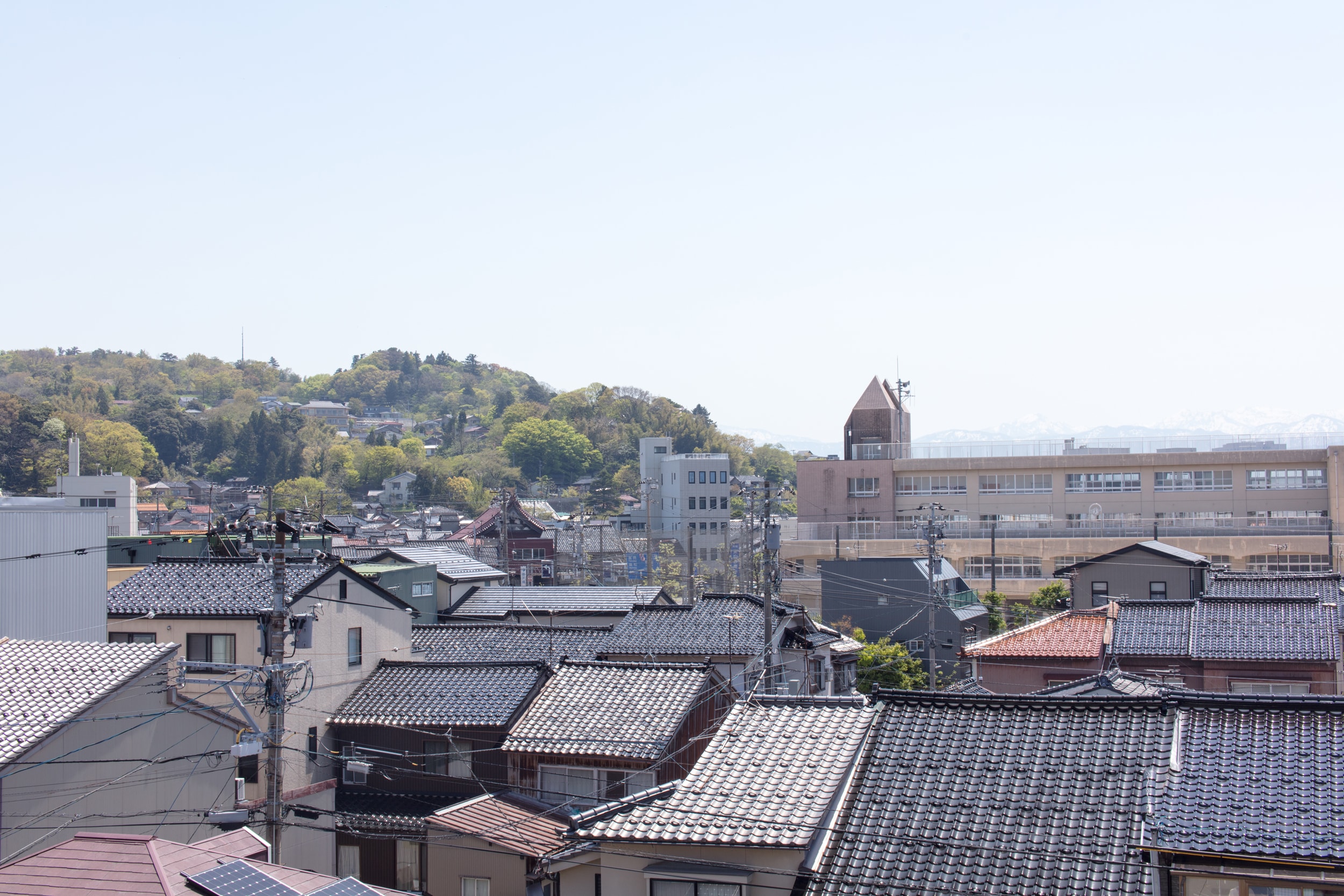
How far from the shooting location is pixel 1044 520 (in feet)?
193

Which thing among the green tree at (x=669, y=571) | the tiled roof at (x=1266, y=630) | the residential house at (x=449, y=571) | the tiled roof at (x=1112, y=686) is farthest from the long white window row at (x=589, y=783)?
the green tree at (x=669, y=571)

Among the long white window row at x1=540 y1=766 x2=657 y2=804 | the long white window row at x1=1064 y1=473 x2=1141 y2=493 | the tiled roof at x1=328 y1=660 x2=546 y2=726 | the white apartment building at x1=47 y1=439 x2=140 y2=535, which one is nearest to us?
the long white window row at x1=540 y1=766 x2=657 y2=804

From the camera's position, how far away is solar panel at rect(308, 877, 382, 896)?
9.55 metres

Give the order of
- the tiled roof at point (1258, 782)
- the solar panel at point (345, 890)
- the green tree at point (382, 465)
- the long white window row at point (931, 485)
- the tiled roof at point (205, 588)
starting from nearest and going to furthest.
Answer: the tiled roof at point (1258, 782), the solar panel at point (345, 890), the tiled roof at point (205, 588), the long white window row at point (931, 485), the green tree at point (382, 465)

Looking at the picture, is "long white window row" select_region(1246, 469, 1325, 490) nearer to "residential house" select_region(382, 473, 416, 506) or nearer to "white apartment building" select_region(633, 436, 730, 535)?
"white apartment building" select_region(633, 436, 730, 535)

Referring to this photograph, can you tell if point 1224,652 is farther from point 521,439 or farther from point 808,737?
point 521,439

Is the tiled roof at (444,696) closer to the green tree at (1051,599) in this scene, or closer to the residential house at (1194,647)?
the residential house at (1194,647)

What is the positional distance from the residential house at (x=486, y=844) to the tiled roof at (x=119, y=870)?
5790mm

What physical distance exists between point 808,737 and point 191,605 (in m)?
15.6

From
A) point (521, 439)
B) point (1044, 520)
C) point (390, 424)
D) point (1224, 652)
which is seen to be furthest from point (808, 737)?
point (390, 424)

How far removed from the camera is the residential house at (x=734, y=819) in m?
9.80

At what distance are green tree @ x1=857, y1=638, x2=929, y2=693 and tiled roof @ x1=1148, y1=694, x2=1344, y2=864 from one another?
19.2m

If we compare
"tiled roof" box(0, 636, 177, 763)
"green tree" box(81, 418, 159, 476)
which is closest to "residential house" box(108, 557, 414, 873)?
"tiled roof" box(0, 636, 177, 763)

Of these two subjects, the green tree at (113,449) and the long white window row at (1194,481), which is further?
the green tree at (113,449)
